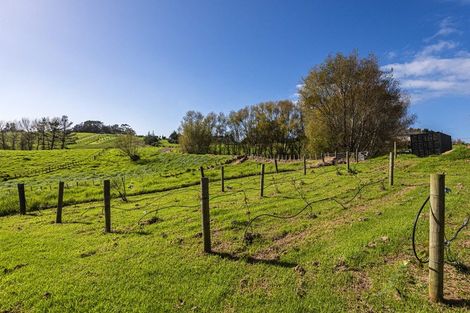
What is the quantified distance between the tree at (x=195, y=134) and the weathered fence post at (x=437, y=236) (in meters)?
76.9

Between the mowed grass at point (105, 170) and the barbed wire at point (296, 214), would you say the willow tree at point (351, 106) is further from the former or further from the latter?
the barbed wire at point (296, 214)

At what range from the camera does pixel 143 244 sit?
8.05 m

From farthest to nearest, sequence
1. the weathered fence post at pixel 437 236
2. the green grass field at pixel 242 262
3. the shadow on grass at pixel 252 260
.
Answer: the shadow on grass at pixel 252 260 → the green grass field at pixel 242 262 → the weathered fence post at pixel 437 236

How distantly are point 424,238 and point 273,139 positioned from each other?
73.6 m

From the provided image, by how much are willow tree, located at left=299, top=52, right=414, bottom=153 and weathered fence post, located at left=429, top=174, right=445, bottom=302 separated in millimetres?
40445

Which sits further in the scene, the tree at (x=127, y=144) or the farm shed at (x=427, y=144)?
the tree at (x=127, y=144)

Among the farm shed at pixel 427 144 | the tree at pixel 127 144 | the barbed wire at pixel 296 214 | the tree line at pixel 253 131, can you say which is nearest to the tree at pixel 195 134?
the tree line at pixel 253 131

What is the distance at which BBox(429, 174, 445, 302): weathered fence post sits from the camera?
13.9ft

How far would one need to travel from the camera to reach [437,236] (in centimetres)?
430

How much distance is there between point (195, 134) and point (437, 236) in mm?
78704

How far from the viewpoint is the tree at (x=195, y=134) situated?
80688 millimetres

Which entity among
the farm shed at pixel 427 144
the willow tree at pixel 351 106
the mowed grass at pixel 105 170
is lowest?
the mowed grass at pixel 105 170

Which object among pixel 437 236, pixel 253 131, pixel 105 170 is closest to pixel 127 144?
→ pixel 105 170

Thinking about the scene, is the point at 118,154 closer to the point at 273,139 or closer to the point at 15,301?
the point at 273,139
